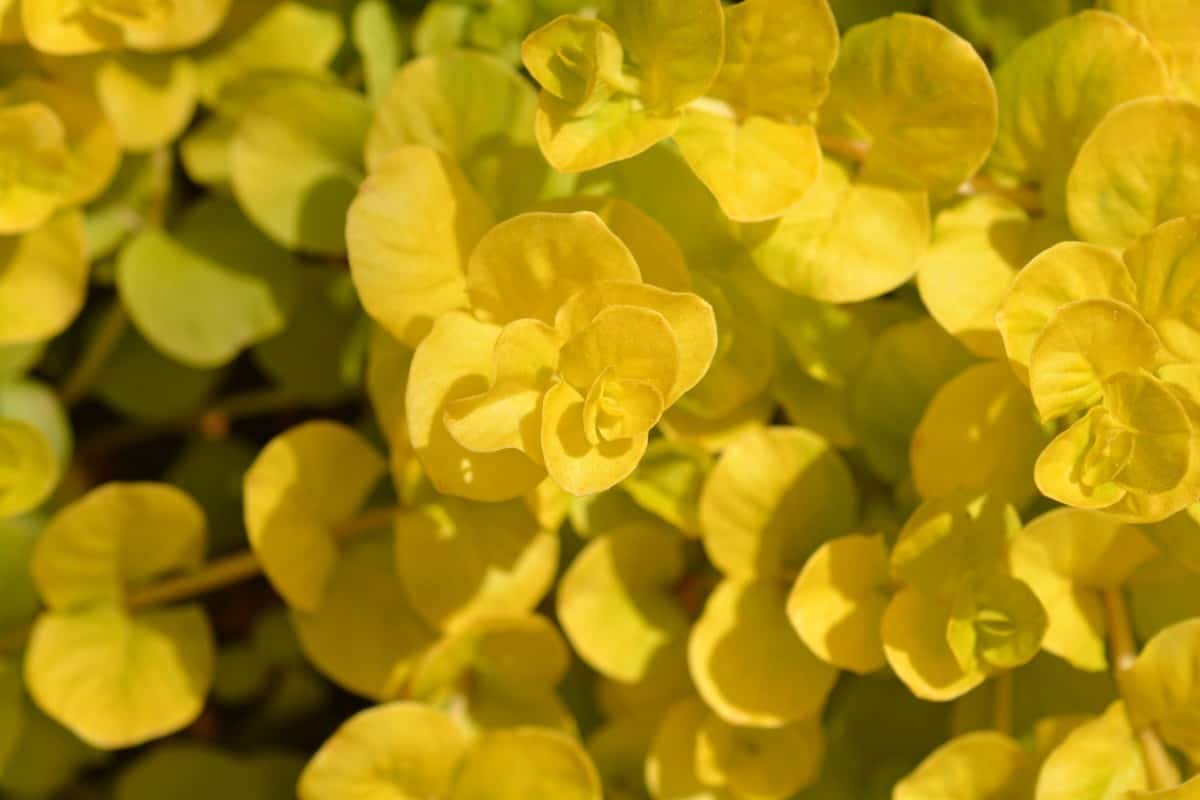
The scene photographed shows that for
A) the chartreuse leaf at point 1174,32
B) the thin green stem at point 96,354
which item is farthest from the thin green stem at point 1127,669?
the thin green stem at point 96,354

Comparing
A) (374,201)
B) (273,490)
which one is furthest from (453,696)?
(374,201)

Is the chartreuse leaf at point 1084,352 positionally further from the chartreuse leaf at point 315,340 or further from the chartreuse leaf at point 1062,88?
the chartreuse leaf at point 315,340

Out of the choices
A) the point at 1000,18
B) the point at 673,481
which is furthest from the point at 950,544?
the point at 1000,18

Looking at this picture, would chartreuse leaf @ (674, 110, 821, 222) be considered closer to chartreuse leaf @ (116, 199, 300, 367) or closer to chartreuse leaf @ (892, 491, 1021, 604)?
chartreuse leaf @ (892, 491, 1021, 604)

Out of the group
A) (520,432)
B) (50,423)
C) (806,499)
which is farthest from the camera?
(50,423)

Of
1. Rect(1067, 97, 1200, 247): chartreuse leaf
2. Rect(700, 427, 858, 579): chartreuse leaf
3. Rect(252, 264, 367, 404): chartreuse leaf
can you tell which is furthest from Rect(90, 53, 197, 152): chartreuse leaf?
Rect(1067, 97, 1200, 247): chartreuse leaf

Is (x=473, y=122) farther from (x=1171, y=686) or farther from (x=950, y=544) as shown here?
(x=1171, y=686)

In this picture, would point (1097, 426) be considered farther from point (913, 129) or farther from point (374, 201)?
point (374, 201)
